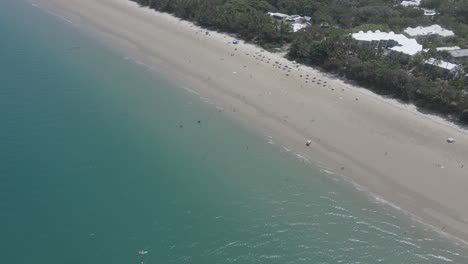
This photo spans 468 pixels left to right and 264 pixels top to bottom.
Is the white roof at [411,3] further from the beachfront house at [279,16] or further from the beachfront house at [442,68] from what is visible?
the beachfront house at [442,68]

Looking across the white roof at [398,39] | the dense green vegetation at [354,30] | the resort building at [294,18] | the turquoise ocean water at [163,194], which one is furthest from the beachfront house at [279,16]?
the turquoise ocean water at [163,194]

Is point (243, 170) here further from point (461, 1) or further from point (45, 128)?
point (461, 1)

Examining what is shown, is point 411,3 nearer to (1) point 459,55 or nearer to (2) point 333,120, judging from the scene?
(1) point 459,55

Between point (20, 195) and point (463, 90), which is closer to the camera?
point (20, 195)

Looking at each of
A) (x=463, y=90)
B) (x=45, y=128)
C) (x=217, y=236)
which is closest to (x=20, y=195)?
(x=45, y=128)

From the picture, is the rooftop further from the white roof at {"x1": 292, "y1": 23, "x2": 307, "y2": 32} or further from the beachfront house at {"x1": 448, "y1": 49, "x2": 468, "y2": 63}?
the white roof at {"x1": 292, "y1": 23, "x2": 307, "y2": 32}

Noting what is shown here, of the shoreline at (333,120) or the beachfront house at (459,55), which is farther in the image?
the beachfront house at (459,55)
